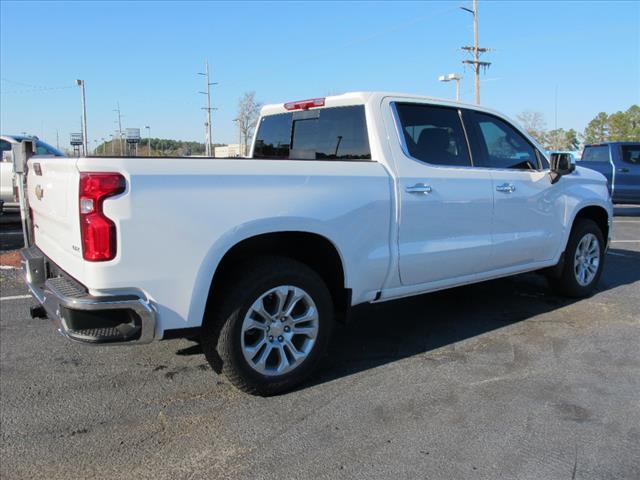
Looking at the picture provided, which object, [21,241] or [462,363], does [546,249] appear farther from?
[21,241]

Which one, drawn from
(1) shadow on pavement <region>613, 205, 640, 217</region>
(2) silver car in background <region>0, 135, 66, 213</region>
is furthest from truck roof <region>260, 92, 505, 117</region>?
(1) shadow on pavement <region>613, 205, 640, 217</region>

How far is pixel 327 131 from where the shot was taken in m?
4.56

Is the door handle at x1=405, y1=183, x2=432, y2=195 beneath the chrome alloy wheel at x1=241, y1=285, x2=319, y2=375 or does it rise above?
above

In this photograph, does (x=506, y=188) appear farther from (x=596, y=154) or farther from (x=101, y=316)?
(x=596, y=154)

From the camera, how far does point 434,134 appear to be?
453cm

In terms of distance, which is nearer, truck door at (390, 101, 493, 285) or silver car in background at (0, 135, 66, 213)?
truck door at (390, 101, 493, 285)

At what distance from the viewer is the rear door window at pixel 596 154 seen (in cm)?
1470

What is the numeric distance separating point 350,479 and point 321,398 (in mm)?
903

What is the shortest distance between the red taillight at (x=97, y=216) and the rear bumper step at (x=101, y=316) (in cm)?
23

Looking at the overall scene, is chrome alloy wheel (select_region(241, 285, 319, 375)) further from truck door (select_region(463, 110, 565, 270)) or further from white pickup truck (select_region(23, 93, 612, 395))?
truck door (select_region(463, 110, 565, 270))

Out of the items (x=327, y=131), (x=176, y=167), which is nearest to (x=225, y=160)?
(x=176, y=167)

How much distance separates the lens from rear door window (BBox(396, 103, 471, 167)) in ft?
14.2

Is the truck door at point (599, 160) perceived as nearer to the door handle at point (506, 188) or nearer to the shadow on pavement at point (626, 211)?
the shadow on pavement at point (626, 211)

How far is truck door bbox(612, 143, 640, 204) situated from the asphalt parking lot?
10336 millimetres
